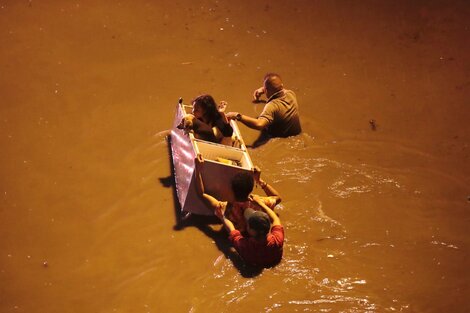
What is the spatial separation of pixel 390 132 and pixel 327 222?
64.6 inches

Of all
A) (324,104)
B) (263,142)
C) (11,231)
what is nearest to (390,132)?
(324,104)

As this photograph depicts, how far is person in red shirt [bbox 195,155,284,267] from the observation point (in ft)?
11.5

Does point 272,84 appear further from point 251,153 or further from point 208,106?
point 208,106

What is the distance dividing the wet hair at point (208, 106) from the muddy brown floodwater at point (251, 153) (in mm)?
688

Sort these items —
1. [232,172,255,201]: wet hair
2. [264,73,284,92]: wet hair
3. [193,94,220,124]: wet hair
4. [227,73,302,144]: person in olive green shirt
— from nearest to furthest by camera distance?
1. [232,172,255,201]: wet hair
2. [193,94,220,124]: wet hair
3. [227,73,302,144]: person in olive green shirt
4. [264,73,284,92]: wet hair

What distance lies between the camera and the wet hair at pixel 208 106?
4109mm

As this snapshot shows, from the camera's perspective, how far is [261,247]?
3.61 m

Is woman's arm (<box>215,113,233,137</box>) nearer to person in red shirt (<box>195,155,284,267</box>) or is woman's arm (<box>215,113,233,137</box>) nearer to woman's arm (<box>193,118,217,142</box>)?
woman's arm (<box>193,118,217,142</box>)

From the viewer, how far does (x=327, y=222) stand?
13.5 ft

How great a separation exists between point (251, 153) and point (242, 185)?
1103 mm

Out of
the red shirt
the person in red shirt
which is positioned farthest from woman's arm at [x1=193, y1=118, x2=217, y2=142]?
the red shirt

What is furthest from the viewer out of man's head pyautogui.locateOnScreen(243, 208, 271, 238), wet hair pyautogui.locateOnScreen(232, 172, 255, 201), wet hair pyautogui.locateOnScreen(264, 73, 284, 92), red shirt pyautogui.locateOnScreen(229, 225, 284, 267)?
wet hair pyautogui.locateOnScreen(264, 73, 284, 92)

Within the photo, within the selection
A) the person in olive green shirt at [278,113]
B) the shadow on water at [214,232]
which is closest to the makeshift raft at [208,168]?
the shadow on water at [214,232]

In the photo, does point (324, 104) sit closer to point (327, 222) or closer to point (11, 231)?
point (327, 222)
